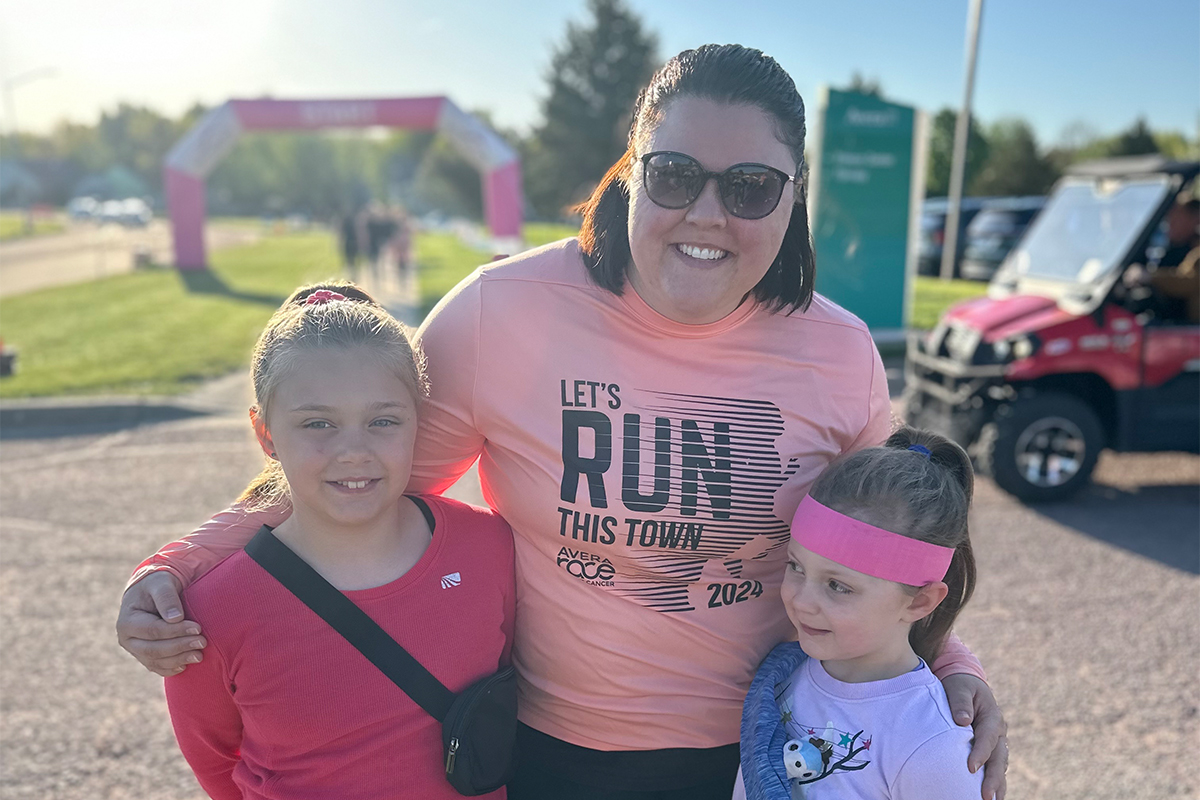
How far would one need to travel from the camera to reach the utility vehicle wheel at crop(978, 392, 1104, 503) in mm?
5691

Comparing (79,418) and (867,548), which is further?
(79,418)

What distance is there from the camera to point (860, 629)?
1.63 m

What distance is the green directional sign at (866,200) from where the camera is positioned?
34.1ft

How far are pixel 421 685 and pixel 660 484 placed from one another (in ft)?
1.96

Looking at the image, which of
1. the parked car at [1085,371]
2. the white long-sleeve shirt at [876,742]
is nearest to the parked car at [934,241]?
the parked car at [1085,371]

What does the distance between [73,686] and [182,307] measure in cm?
1330

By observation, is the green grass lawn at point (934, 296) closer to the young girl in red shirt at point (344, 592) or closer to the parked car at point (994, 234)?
the parked car at point (994, 234)

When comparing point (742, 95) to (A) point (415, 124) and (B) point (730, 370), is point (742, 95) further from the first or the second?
(A) point (415, 124)

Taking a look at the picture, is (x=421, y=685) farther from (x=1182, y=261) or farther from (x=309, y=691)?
(x=1182, y=261)

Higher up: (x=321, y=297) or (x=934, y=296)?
(x=321, y=297)

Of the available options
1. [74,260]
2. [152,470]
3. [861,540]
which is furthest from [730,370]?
[74,260]

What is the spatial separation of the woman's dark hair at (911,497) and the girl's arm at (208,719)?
1183 millimetres

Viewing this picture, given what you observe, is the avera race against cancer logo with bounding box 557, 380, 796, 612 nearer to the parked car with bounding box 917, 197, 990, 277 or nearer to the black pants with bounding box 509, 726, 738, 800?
the black pants with bounding box 509, 726, 738, 800

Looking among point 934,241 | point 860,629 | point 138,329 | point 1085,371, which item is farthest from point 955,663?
point 934,241
